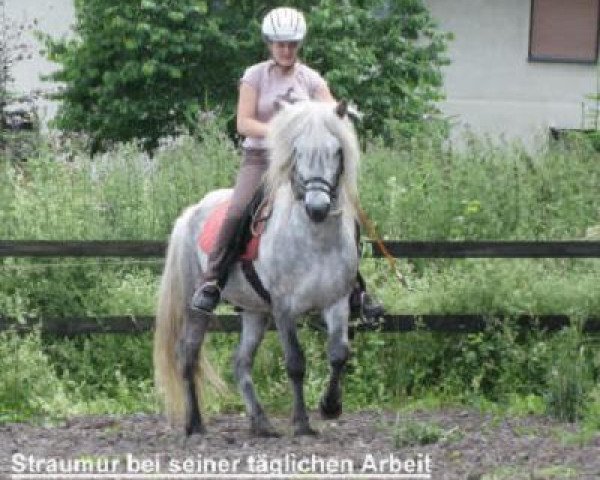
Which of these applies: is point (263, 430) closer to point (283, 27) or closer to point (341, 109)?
point (341, 109)

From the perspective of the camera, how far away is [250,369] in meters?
11.1

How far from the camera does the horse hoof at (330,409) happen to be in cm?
1041

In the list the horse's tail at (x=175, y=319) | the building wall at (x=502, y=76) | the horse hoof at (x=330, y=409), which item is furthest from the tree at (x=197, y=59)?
the horse hoof at (x=330, y=409)

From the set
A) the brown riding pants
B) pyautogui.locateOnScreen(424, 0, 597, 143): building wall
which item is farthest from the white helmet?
pyautogui.locateOnScreen(424, 0, 597, 143): building wall

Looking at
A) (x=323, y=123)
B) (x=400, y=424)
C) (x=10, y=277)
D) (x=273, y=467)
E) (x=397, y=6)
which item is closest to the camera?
(x=273, y=467)

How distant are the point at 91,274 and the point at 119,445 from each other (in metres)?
3.83

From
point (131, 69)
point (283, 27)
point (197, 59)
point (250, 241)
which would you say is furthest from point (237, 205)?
point (197, 59)

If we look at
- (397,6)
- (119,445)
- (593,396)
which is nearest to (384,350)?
(593,396)

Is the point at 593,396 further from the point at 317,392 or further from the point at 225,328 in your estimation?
the point at 225,328

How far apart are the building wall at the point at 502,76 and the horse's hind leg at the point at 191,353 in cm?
2502

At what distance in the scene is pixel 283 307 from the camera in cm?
1017

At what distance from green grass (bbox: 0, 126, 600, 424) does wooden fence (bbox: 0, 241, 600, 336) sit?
150 mm

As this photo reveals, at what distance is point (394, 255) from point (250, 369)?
7.35 ft

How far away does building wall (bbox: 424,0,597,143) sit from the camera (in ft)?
118
